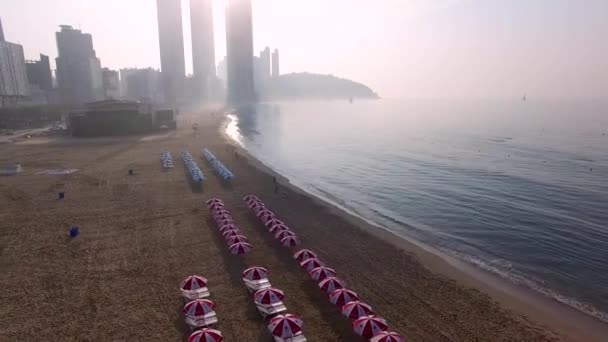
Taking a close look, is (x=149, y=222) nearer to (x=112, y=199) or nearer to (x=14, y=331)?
(x=112, y=199)

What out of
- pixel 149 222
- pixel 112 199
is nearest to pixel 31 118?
pixel 112 199

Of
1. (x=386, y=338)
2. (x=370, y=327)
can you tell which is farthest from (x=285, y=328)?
→ (x=386, y=338)

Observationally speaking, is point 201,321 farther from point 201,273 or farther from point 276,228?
point 276,228

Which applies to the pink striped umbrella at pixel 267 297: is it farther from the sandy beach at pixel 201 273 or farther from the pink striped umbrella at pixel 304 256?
the pink striped umbrella at pixel 304 256

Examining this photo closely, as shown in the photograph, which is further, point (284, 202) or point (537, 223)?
point (284, 202)

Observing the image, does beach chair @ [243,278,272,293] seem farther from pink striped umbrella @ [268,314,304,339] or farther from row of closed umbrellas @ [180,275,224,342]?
pink striped umbrella @ [268,314,304,339]

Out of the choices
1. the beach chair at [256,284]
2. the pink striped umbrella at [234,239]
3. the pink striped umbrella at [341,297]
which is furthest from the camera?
the pink striped umbrella at [234,239]

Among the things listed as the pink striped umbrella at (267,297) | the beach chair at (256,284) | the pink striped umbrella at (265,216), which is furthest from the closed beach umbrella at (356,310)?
the pink striped umbrella at (265,216)
